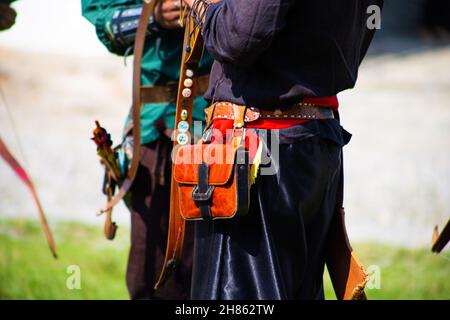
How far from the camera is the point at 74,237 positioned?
6.05 m

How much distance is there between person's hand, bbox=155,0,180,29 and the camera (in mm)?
3213

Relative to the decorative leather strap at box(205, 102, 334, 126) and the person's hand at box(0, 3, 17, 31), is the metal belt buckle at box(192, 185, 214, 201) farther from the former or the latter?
the person's hand at box(0, 3, 17, 31)

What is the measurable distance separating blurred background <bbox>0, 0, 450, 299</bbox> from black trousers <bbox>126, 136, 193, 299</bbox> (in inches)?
28.2

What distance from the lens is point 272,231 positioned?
2.51m

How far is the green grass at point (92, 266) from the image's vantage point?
4742 mm

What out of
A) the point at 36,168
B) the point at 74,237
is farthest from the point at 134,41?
the point at 36,168

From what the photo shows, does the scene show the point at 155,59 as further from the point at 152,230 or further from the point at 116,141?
the point at 116,141

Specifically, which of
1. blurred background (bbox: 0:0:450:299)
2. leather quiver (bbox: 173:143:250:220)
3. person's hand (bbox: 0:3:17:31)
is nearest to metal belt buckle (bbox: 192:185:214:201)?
leather quiver (bbox: 173:143:250:220)

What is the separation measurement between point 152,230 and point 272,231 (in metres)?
1.11

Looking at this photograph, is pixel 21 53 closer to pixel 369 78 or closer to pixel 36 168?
pixel 36 168

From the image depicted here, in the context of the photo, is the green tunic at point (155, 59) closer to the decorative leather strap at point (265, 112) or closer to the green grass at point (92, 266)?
the decorative leather strap at point (265, 112)

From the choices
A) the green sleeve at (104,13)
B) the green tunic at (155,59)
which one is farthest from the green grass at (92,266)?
the green sleeve at (104,13)

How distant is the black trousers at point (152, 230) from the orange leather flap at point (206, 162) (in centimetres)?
91
